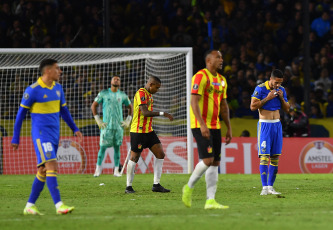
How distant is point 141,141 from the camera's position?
12.5 meters

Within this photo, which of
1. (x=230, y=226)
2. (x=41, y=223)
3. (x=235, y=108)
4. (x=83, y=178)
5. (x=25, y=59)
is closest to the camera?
(x=230, y=226)

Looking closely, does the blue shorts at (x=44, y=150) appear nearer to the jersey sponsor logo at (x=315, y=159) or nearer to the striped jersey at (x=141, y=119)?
the striped jersey at (x=141, y=119)

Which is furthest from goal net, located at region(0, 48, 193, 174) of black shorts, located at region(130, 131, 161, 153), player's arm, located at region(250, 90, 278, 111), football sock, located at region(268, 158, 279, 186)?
player's arm, located at region(250, 90, 278, 111)

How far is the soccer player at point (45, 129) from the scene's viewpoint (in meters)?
8.58

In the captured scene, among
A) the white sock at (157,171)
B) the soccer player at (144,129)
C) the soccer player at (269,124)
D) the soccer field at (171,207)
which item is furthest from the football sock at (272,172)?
the white sock at (157,171)

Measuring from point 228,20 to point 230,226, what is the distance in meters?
16.5

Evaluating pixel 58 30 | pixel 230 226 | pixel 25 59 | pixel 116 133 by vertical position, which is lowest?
pixel 230 226

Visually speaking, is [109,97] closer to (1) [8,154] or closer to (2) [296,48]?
(1) [8,154]

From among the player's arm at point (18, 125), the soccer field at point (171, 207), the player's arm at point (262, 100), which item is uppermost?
the player's arm at point (262, 100)

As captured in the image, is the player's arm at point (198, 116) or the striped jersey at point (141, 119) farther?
the striped jersey at point (141, 119)

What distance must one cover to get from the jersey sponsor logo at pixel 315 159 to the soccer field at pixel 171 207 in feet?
10.6

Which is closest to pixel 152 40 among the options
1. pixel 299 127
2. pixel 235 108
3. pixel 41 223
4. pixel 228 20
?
pixel 228 20

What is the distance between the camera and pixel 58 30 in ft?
74.6

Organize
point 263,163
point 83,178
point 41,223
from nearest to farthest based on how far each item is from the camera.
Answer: point 41,223 → point 263,163 → point 83,178
